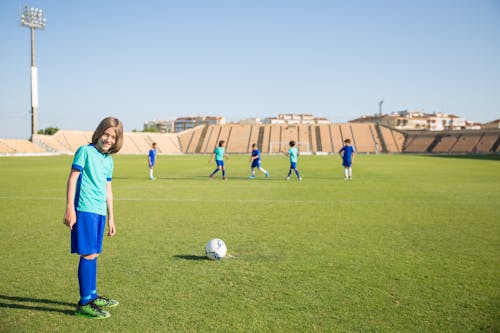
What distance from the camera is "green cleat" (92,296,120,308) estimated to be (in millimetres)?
4109

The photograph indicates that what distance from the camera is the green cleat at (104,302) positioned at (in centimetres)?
411

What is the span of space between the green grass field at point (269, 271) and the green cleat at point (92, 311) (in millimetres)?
76

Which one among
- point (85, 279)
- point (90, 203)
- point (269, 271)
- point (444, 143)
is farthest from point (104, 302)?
point (444, 143)

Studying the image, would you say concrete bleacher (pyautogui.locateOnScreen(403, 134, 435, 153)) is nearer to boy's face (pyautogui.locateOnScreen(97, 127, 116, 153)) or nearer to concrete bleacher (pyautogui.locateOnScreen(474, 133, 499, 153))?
concrete bleacher (pyautogui.locateOnScreen(474, 133, 499, 153))

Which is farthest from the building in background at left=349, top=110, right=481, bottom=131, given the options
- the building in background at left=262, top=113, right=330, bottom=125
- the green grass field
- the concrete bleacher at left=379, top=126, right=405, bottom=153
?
the green grass field

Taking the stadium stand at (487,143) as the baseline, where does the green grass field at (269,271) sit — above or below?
below

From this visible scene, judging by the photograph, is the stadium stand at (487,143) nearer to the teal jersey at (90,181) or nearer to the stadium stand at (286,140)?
→ the stadium stand at (286,140)

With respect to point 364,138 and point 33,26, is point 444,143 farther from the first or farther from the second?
point 33,26

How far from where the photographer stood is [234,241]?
6914 millimetres

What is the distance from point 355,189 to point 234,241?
9.49 metres

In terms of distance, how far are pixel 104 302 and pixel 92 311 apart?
0.68ft

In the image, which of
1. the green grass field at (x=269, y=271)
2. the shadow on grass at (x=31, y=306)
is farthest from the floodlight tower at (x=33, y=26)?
the shadow on grass at (x=31, y=306)

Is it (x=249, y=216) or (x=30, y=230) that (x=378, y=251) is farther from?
(x=30, y=230)

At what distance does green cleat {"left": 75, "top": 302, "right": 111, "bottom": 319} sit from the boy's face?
5.35 feet
